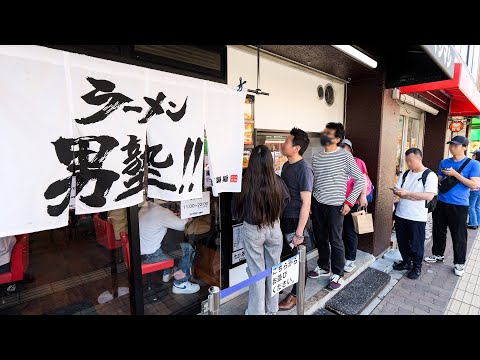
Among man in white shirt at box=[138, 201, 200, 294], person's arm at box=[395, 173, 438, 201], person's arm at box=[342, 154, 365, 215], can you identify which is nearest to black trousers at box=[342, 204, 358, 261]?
person's arm at box=[342, 154, 365, 215]

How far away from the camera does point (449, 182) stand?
4832mm

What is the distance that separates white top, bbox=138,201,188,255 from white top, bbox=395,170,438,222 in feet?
12.9

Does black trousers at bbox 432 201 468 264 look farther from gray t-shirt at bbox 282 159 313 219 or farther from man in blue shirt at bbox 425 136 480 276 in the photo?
gray t-shirt at bbox 282 159 313 219

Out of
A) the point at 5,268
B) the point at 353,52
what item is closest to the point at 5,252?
the point at 5,268

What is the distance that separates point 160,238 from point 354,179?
10.0 ft

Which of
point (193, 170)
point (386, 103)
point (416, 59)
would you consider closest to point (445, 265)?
point (386, 103)

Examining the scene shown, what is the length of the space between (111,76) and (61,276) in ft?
11.5

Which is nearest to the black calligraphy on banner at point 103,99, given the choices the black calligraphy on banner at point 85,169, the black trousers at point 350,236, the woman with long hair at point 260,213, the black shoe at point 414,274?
the black calligraphy on banner at point 85,169

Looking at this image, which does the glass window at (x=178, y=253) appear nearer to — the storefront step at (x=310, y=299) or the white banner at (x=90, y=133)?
the storefront step at (x=310, y=299)

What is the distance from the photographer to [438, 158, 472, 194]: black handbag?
15.6ft

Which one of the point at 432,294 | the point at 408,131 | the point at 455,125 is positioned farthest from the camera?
the point at 455,125

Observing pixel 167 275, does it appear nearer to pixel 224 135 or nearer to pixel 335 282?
pixel 224 135

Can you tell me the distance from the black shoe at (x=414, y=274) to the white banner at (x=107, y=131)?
4.90m
